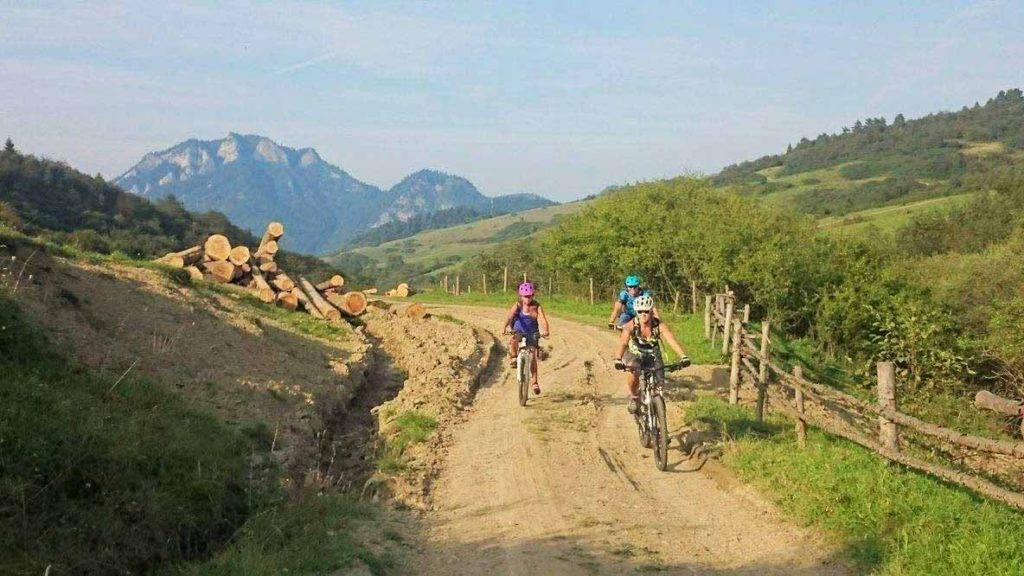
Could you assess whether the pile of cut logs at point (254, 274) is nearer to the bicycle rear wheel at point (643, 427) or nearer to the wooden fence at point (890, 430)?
the wooden fence at point (890, 430)

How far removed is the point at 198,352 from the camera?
12.2 meters

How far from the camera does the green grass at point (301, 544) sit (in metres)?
5.54

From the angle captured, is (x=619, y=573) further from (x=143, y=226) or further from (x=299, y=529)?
(x=143, y=226)

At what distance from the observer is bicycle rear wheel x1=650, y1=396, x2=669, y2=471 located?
8789 millimetres

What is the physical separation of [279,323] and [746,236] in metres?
17.9

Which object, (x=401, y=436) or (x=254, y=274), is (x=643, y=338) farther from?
(x=254, y=274)

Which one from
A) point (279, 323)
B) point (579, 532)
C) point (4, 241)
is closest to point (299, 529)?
point (579, 532)

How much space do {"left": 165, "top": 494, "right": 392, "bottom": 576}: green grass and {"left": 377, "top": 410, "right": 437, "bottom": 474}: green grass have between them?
1516 mm

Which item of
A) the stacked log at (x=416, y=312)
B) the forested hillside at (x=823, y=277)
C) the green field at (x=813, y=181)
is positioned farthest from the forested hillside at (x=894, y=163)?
the stacked log at (x=416, y=312)

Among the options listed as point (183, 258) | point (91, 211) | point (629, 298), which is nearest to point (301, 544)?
point (629, 298)

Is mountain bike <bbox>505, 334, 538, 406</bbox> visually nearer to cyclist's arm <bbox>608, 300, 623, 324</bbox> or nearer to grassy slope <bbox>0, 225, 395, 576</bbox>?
cyclist's arm <bbox>608, 300, 623, 324</bbox>

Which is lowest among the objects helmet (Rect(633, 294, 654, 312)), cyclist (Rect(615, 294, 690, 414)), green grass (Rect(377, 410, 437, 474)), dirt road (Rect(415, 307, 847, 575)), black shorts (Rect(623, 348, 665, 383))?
dirt road (Rect(415, 307, 847, 575))

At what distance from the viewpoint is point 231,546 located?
19.9 ft

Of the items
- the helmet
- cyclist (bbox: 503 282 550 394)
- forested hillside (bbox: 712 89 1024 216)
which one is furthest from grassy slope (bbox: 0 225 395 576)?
forested hillside (bbox: 712 89 1024 216)
